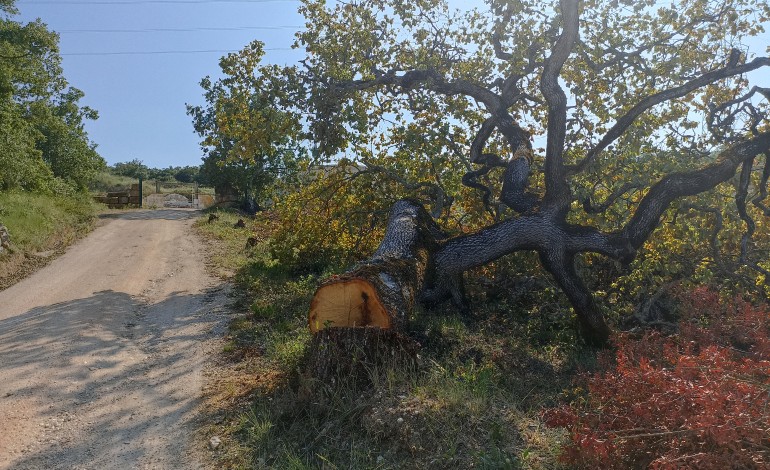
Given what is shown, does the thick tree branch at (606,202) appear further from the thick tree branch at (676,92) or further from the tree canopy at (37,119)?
the tree canopy at (37,119)

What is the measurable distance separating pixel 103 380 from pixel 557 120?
21.0ft

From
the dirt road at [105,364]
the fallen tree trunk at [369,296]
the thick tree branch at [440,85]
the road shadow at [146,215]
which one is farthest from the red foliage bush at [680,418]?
the road shadow at [146,215]

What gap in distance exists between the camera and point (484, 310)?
8.80 m

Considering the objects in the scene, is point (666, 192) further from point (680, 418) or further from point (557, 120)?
point (680, 418)

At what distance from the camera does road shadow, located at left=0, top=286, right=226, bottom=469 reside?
4664mm

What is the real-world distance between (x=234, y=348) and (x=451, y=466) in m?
3.83

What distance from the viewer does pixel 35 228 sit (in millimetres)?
15086

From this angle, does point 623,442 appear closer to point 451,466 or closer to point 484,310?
point 451,466

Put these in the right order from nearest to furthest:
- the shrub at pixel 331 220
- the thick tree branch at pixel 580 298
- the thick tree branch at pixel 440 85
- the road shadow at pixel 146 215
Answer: the thick tree branch at pixel 580 298, the thick tree branch at pixel 440 85, the shrub at pixel 331 220, the road shadow at pixel 146 215

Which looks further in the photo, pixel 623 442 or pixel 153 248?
pixel 153 248

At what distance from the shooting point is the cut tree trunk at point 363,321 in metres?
5.18

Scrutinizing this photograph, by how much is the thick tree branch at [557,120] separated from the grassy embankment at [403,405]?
1979 mm

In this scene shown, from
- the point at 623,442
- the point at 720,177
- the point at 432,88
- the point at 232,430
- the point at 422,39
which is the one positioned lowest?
the point at 232,430

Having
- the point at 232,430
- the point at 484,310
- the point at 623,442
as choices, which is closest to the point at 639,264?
the point at 484,310
